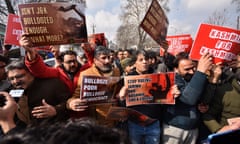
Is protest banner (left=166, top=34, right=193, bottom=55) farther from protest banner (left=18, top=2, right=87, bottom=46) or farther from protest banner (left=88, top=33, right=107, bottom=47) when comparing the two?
protest banner (left=18, top=2, right=87, bottom=46)

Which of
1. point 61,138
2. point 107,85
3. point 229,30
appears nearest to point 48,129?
point 61,138

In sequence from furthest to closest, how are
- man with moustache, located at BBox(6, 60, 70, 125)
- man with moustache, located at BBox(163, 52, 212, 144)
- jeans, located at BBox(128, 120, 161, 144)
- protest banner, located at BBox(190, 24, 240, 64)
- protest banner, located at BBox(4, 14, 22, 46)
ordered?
protest banner, located at BBox(4, 14, 22, 46), jeans, located at BBox(128, 120, 161, 144), man with moustache, located at BBox(163, 52, 212, 144), protest banner, located at BBox(190, 24, 240, 64), man with moustache, located at BBox(6, 60, 70, 125)

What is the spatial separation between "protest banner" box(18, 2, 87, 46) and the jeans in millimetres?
1164

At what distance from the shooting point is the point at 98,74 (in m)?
2.86

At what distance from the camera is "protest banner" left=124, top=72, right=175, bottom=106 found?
2783 mm

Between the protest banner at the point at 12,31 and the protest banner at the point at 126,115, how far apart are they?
81.7 inches

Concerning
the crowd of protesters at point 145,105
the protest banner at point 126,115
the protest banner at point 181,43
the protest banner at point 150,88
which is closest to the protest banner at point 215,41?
the crowd of protesters at point 145,105

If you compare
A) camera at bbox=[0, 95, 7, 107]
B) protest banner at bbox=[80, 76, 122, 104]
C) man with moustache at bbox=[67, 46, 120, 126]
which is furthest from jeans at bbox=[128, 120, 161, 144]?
camera at bbox=[0, 95, 7, 107]

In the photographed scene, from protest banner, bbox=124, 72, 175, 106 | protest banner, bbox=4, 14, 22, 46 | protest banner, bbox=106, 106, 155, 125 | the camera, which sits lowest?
protest banner, bbox=106, 106, 155, 125

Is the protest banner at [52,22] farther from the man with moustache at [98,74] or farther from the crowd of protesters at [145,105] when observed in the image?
the man with moustache at [98,74]

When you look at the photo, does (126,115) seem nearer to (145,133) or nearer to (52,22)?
(145,133)

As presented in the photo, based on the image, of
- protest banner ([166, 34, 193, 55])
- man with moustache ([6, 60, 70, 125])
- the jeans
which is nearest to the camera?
man with moustache ([6, 60, 70, 125])

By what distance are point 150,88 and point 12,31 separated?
2.32m

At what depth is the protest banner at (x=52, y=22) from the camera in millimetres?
2621
